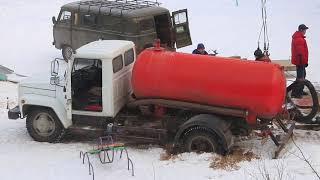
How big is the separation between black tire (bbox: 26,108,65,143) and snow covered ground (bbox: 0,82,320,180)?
16 cm

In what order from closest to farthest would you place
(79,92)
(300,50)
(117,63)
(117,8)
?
(117,63)
(79,92)
(300,50)
(117,8)

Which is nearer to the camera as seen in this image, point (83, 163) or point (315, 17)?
point (83, 163)

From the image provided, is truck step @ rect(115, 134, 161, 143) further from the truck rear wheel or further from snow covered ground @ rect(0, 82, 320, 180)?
the truck rear wheel

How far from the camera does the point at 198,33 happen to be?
72.3ft

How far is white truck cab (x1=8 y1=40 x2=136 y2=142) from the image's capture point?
1062 cm

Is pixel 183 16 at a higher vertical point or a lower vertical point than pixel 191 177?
higher

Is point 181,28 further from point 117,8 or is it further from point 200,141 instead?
point 200,141

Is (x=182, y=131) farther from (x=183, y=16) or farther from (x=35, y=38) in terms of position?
(x=35, y=38)

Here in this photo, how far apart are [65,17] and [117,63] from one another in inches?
316

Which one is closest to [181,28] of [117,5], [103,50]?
[117,5]

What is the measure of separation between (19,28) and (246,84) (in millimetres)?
16600

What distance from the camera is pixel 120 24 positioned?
55.1 feet

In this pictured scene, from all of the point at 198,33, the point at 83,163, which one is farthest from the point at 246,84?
the point at 198,33

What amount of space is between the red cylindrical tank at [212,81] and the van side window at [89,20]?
7.18m
